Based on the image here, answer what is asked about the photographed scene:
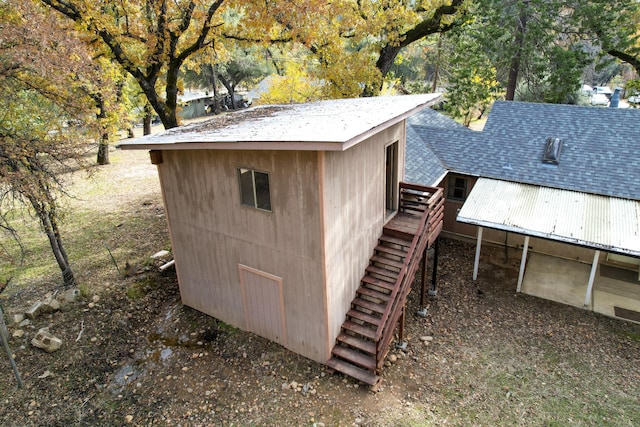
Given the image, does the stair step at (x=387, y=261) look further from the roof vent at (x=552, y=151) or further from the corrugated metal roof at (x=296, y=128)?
the roof vent at (x=552, y=151)

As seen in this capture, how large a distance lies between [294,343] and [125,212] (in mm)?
11929

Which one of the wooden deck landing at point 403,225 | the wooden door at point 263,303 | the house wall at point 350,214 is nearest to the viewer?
the house wall at point 350,214

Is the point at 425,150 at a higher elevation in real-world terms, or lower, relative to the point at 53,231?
higher

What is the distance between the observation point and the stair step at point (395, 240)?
9.43 m

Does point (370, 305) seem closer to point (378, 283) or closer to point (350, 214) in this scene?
point (378, 283)

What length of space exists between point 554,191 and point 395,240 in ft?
20.5

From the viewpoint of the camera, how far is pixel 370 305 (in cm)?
869

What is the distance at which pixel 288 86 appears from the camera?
21953 mm

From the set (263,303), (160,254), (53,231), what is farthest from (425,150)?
(53,231)

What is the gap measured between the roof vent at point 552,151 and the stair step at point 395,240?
22.3 ft

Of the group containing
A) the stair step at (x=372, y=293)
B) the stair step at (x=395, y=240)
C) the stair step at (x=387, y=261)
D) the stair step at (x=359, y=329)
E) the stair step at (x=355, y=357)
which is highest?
the stair step at (x=395, y=240)

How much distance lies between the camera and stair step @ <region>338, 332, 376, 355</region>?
8148mm

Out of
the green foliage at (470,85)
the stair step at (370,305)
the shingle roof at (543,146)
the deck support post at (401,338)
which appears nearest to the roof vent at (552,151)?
the shingle roof at (543,146)

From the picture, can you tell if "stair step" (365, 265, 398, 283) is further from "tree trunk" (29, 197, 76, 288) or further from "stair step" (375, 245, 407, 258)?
"tree trunk" (29, 197, 76, 288)
